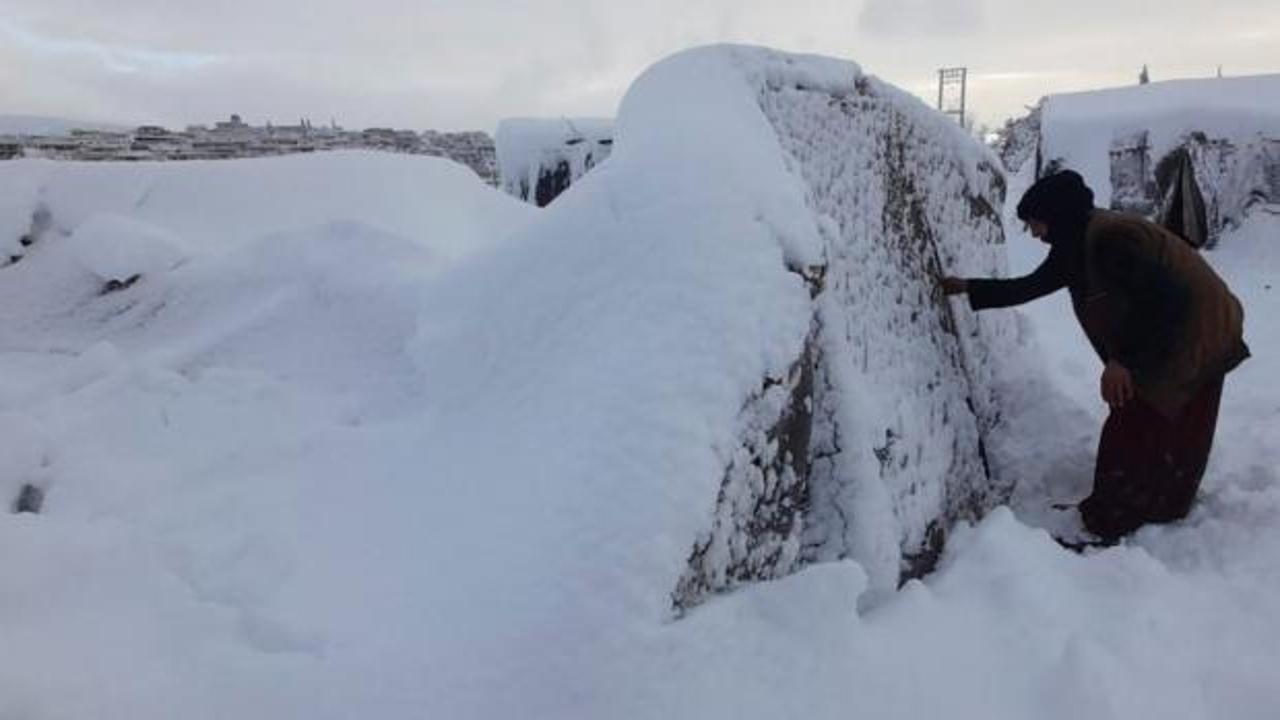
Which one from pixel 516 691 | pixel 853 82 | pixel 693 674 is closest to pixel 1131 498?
pixel 853 82

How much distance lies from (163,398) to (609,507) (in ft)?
5.19

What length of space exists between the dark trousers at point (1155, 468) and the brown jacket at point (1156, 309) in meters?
0.12

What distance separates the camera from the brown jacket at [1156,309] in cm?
327

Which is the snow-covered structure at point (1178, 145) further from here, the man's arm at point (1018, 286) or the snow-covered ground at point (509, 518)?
the snow-covered ground at point (509, 518)

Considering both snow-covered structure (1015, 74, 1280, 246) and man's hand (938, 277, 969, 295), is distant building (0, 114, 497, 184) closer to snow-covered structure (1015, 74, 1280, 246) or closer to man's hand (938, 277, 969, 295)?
man's hand (938, 277, 969, 295)

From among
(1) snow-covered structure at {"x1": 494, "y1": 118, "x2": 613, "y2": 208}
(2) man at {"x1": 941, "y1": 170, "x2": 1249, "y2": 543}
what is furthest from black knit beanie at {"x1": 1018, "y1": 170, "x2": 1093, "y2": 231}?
(1) snow-covered structure at {"x1": 494, "y1": 118, "x2": 613, "y2": 208}

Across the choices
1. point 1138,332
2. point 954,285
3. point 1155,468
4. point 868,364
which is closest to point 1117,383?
point 1138,332

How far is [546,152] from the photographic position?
499 inches

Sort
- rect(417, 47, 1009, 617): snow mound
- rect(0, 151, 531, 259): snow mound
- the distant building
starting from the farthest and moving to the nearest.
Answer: the distant building, rect(0, 151, 531, 259): snow mound, rect(417, 47, 1009, 617): snow mound

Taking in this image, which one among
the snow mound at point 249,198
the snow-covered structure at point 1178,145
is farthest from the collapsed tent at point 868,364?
the snow-covered structure at point 1178,145

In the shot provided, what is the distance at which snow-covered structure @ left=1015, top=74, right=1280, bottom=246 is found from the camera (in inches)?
375

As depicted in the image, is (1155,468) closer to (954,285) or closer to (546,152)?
(954,285)

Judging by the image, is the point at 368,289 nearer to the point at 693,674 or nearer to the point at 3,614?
the point at 3,614

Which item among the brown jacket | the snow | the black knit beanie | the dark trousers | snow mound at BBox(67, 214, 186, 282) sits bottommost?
the dark trousers
